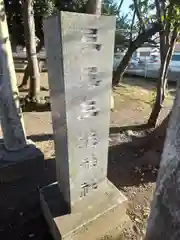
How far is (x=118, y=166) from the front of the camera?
3670 millimetres

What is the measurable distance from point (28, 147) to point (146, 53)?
15374 mm

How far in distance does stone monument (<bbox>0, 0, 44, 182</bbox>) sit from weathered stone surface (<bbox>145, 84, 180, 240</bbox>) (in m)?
2.52

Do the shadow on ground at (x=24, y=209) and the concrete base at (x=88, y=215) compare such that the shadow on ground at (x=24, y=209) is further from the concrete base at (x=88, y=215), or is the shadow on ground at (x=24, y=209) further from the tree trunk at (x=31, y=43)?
the tree trunk at (x=31, y=43)

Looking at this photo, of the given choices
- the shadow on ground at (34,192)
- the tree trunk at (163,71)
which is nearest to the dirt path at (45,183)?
the shadow on ground at (34,192)

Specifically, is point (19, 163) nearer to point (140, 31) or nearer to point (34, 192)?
point (34, 192)

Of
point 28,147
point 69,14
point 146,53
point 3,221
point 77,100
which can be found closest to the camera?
point 69,14

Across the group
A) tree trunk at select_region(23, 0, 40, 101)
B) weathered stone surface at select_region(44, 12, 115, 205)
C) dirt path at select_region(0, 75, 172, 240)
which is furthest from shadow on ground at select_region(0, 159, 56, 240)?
tree trunk at select_region(23, 0, 40, 101)

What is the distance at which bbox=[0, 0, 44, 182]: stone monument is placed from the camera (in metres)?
2.80

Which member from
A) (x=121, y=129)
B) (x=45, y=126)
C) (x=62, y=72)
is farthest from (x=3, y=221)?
(x=121, y=129)

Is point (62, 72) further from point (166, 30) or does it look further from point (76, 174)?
point (166, 30)

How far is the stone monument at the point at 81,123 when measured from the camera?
1.65 metres

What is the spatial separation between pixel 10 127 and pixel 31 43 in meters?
3.72

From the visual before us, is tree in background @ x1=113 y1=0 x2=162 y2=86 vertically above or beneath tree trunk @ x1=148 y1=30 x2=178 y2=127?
above

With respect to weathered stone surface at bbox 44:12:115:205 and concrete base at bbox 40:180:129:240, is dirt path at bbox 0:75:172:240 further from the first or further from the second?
weathered stone surface at bbox 44:12:115:205
